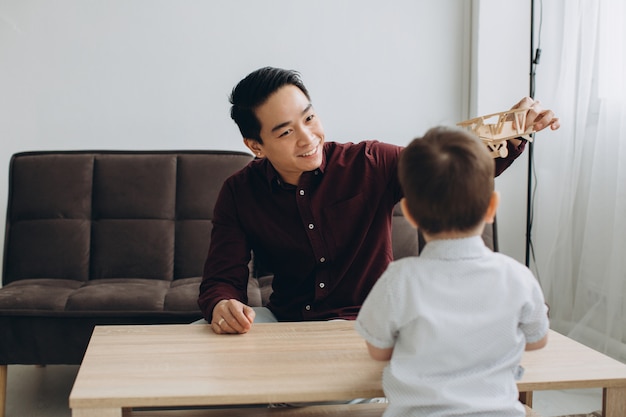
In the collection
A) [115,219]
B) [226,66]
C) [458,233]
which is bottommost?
[115,219]

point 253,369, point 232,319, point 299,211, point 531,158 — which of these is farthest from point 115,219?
point 531,158

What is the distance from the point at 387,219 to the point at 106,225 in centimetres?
140

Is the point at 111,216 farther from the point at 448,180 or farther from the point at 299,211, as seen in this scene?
the point at 448,180

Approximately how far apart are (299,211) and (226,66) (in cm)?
160

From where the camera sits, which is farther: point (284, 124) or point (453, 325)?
point (284, 124)

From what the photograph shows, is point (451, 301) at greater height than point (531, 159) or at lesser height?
greater

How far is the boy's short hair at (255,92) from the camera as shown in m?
1.66

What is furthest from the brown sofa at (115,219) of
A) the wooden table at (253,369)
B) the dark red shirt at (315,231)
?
the wooden table at (253,369)

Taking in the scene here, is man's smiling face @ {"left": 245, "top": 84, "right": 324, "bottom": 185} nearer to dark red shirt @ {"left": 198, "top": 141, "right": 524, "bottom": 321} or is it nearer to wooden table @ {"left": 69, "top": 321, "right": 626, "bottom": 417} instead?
dark red shirt @ {"left": 198, "top": 141, "right": 524, "bottom": 321}

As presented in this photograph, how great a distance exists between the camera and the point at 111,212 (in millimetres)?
2666

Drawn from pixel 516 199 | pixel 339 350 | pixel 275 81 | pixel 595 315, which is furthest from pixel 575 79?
pixel 339 350

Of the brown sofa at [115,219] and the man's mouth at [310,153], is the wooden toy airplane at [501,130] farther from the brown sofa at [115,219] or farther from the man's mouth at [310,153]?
the brown sofa at [115,219]

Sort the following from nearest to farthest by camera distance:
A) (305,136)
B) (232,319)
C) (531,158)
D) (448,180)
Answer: (448,180) → (232,319) → (305,136) → (531,158)

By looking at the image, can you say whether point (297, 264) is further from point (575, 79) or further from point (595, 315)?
point (575, 79)
